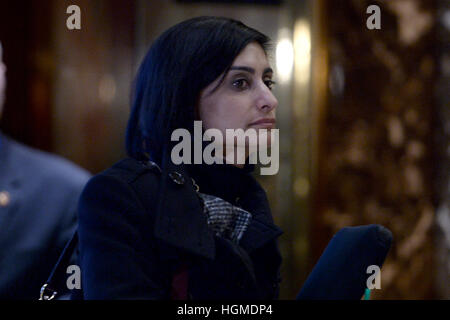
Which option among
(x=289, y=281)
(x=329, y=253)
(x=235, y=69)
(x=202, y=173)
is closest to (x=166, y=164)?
(x=202, y=173)

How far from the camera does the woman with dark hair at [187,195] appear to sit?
78cm

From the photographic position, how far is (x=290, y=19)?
291cm

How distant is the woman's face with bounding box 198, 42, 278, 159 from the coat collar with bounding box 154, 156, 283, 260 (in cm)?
11

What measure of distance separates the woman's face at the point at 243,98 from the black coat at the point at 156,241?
9 cm

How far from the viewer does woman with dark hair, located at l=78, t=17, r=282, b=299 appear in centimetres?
78

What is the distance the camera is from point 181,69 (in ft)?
2.78

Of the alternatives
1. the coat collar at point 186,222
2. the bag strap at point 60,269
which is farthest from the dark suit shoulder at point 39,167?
the coat collar at point 186,222

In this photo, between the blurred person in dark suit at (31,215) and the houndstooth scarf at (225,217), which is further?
the blurred person in dark suit at (31,215)

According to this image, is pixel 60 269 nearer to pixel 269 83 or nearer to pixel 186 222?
pixel 186 222

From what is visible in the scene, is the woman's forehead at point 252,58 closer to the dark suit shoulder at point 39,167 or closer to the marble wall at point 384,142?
the dark suit shoulder at point 39,167

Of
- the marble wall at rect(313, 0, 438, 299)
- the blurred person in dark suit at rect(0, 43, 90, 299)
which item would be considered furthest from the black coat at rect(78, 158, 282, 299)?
the marble wall at rect(313, 0, 438, 299)

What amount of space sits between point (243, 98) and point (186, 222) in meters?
0.23

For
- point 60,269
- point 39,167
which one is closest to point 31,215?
point 39,167
